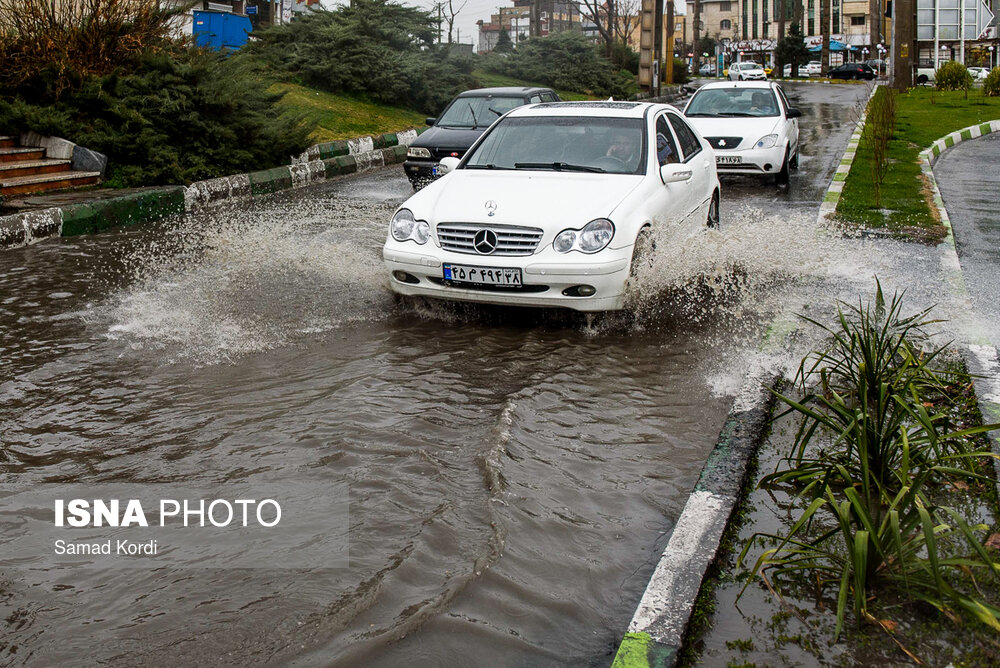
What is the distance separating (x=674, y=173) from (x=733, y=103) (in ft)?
27.6

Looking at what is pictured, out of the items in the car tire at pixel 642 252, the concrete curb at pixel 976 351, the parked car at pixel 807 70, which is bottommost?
the concrete curb at pixel 976 351

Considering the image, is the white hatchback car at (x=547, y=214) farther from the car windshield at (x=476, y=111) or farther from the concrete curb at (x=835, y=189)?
the car windshield at (x=476, y=111)

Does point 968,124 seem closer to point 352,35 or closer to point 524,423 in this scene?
point 352,35

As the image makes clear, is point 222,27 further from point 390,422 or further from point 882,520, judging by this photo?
point 882,520

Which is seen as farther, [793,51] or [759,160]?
[793,51]

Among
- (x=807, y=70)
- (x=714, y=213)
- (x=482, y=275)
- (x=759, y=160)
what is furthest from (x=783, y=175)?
(x=807, y=70)

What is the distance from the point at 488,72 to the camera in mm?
34906

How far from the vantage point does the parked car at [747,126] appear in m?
13.5

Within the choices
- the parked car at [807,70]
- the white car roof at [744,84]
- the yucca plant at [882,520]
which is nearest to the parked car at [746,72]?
the parked car at [807,70]

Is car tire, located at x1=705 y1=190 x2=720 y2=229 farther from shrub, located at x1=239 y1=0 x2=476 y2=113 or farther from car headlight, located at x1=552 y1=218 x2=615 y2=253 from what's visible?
shrub, located at x1=239 y1=0 x2=476 y2=113

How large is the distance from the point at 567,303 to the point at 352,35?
19.2 metres

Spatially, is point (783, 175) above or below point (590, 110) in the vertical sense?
below

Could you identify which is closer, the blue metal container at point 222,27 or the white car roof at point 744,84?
the white car roof at point 744,84

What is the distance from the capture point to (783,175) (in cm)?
1388
